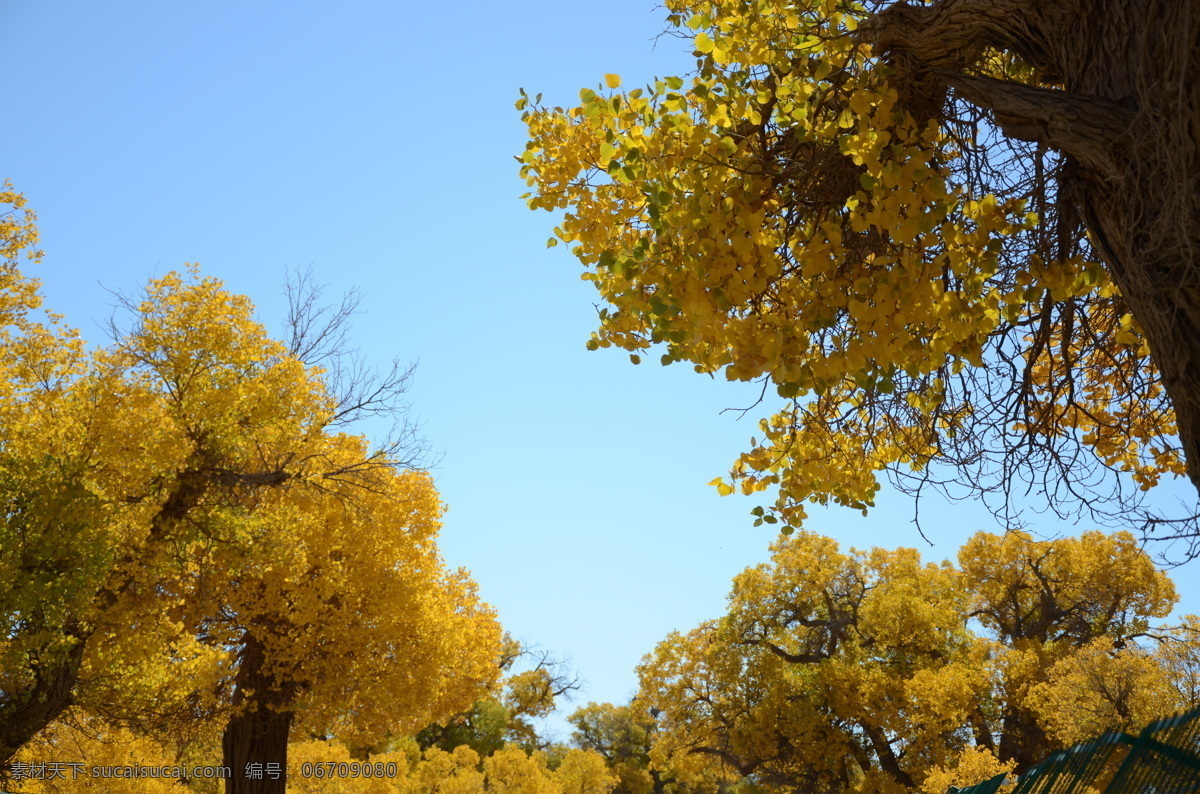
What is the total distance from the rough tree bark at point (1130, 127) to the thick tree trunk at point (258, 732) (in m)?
13.8

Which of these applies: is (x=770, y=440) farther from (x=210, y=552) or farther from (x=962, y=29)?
(x=210, y=552)

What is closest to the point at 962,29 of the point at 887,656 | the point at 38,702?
the point at 38,702

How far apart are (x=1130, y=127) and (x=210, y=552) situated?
1232 cm

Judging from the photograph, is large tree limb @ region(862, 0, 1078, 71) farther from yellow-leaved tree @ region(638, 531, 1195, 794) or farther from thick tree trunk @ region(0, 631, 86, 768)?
yellow-leaved tree @ region(638, 531, 1195, 794)

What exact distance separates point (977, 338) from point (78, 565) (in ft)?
31.9

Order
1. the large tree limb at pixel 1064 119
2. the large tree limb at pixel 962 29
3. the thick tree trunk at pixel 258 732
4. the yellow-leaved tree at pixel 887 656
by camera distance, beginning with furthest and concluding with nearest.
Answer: the yellow-leaved tree at pixel 887 656
the thick tree trunk at pixel 258 732
the large tree limb at pixel 962 29
the large tree limb at pixel 1064 119

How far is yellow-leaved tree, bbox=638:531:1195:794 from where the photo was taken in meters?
20.8

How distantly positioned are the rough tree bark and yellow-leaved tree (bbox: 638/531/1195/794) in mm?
18318

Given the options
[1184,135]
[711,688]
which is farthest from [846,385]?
[711,688]

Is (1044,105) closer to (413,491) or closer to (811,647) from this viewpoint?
(413,491)

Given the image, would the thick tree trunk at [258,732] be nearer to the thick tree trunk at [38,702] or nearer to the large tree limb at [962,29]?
the thick tree trunk at [38,702]

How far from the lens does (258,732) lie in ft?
47.6

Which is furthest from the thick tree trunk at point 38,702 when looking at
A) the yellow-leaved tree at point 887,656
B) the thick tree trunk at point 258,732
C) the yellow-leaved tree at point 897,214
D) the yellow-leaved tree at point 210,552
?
the yellow-leaved tree at point 887,656

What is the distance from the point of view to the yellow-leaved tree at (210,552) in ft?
32.6
